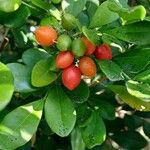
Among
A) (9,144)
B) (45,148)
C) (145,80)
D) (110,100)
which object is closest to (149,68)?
(145,80)

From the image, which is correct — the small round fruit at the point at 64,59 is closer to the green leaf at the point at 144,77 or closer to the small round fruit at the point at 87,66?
the small round fruit at the point at 87,66

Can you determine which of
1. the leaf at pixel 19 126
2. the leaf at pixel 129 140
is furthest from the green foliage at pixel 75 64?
the leaf at pixel 129 140

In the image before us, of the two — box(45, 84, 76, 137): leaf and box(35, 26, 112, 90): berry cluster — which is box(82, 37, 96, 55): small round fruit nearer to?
box(35, 26, 112, 90): berry cluster

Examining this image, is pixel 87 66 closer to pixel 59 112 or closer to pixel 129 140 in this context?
pixel 59 112

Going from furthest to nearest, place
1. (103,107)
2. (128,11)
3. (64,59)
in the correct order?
(103,107), (64,59), (128,11)

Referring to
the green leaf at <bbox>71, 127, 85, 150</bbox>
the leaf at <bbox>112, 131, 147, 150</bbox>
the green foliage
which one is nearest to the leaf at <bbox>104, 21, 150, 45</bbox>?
the green foliage

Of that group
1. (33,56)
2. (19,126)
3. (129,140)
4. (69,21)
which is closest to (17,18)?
(33,56)
